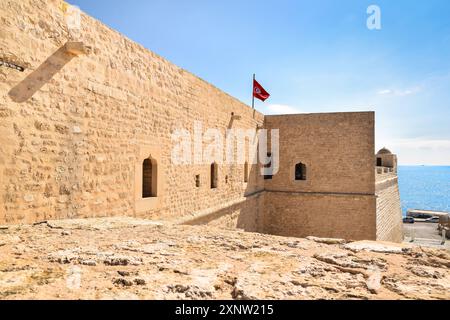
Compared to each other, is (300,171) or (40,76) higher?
(40,76)

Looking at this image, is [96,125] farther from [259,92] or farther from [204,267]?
[259,92]

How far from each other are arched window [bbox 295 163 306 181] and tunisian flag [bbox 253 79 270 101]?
3.32 m

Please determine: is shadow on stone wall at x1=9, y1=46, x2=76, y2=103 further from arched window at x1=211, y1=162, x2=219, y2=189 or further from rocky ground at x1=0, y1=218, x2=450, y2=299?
arched window at x1=211, y1=162, x2=219, y2=189

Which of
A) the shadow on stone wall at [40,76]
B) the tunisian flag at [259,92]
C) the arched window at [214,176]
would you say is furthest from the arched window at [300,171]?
the shadow on stone wall at [40,76]

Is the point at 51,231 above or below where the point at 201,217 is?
above

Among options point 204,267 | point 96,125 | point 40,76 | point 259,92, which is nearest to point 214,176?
point 96,125

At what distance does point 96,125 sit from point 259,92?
8682 mm

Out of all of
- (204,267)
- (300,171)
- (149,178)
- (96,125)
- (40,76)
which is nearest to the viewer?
(204,267)

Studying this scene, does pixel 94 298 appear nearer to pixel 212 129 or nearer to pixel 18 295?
pixel 18 295

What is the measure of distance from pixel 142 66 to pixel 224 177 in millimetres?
4675

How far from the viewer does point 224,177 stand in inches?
370

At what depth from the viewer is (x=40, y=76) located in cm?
377

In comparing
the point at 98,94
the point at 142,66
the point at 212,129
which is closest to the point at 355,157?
the point at 212,129

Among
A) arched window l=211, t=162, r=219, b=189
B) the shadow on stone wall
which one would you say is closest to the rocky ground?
the shadow on stone wall
